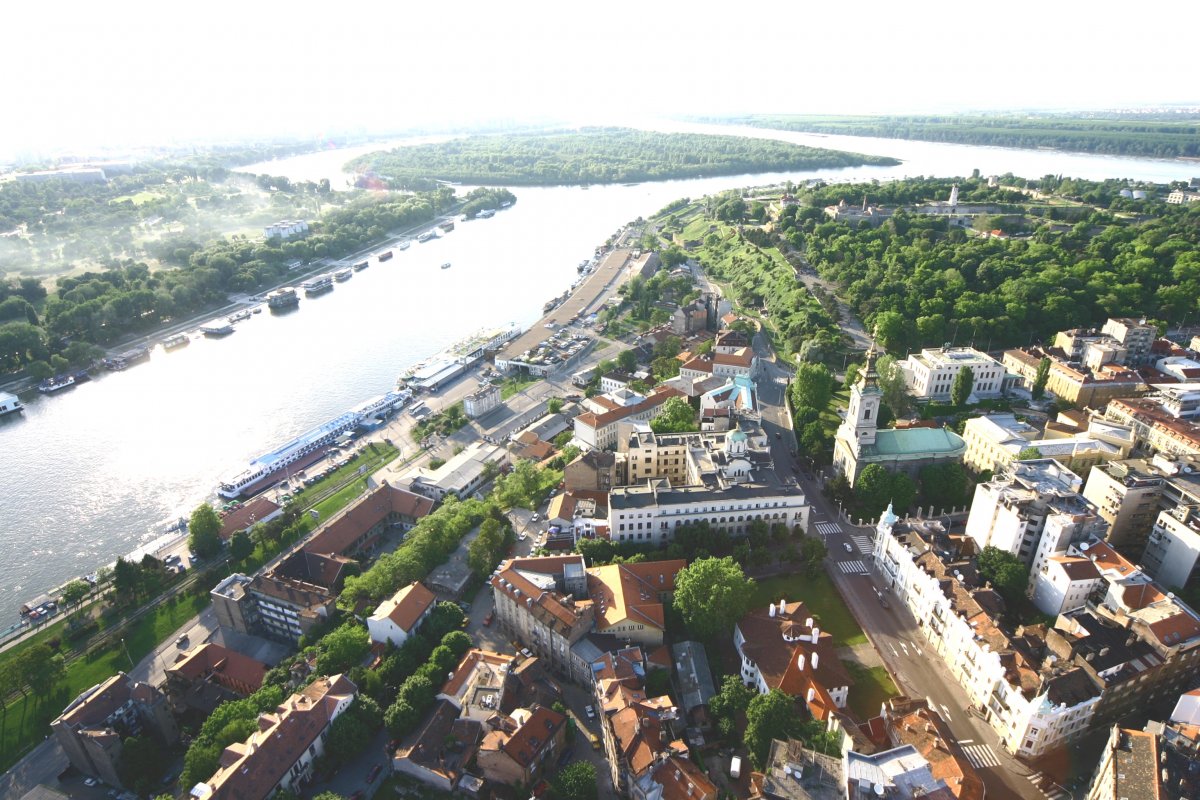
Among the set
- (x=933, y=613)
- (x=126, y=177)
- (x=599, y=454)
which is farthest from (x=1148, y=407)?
(x=126, y=177)

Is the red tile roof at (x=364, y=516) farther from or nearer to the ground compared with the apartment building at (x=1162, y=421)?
nearer to the ground

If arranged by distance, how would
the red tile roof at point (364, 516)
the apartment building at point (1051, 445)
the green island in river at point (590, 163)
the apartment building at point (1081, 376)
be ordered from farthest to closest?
1. the green island in river at point (590, 163)
2. the apartment building at point (1081, 376)
3. the apartment building at point (1051, 445)
4. the red tile roof at point (364, 516)

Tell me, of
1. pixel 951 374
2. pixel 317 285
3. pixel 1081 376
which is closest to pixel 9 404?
pixel 317 285

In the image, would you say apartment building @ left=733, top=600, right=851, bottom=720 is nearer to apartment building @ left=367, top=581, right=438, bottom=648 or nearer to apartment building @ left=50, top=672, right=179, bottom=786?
apartment building @ left=367, top=581, right=438, bottom=648

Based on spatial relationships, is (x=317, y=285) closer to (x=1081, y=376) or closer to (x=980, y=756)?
(x=1081, y=376)

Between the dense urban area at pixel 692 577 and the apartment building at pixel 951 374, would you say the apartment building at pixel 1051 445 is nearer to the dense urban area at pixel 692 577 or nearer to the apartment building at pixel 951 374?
the dense urban area at pixel 692 577

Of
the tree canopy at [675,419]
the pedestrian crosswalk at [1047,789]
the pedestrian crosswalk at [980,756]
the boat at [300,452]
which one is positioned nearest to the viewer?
the pedestrian crosswalk at [1047,789]

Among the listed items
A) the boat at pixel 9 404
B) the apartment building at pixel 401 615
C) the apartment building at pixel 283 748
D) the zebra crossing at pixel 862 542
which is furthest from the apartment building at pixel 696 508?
the boat at pixel 9 404

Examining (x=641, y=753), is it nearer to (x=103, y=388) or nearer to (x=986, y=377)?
(x=986, y=377)
